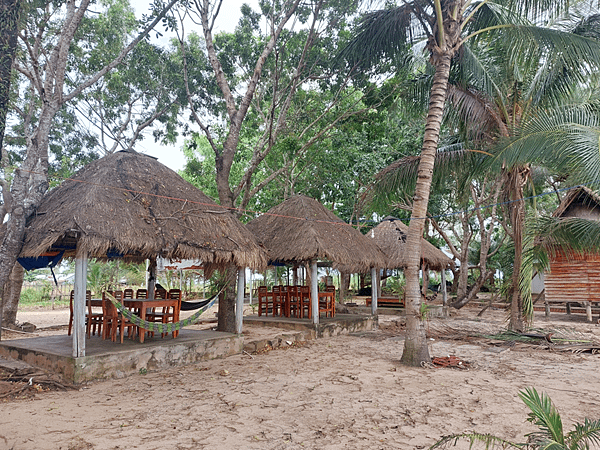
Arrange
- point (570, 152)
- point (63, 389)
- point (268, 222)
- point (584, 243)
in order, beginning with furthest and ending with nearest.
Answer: point (268, 222)
point (584, 243)
point (570, 152)
point (63, 389)

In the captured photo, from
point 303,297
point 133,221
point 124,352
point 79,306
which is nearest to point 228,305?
point 303,297

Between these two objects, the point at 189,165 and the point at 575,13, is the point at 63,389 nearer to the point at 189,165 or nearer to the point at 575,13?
the point at 189,165

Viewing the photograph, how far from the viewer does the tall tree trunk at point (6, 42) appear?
470 cm

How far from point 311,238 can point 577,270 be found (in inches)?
324

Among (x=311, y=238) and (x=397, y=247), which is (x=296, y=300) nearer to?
(x=311, y=238)

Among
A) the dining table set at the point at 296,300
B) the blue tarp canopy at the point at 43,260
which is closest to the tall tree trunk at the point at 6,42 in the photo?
the blue tarp canopy at the point at 43,260

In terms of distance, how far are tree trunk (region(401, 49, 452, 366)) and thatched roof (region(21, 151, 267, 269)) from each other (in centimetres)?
246

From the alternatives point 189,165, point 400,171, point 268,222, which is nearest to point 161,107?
point 189,165

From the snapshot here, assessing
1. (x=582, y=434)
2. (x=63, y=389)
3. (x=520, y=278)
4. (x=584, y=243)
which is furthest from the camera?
(x=520, y=278)

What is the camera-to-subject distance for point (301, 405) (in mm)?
4387

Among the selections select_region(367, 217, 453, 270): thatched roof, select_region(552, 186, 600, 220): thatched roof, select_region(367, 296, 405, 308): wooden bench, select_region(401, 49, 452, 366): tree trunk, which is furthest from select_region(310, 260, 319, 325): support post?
select_region(552, 186, 600, 220): thatched roof

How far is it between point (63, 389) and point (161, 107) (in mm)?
8519

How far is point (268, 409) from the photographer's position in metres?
4.24

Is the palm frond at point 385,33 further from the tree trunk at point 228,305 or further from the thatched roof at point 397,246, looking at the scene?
the thatched roof at point 397,246
